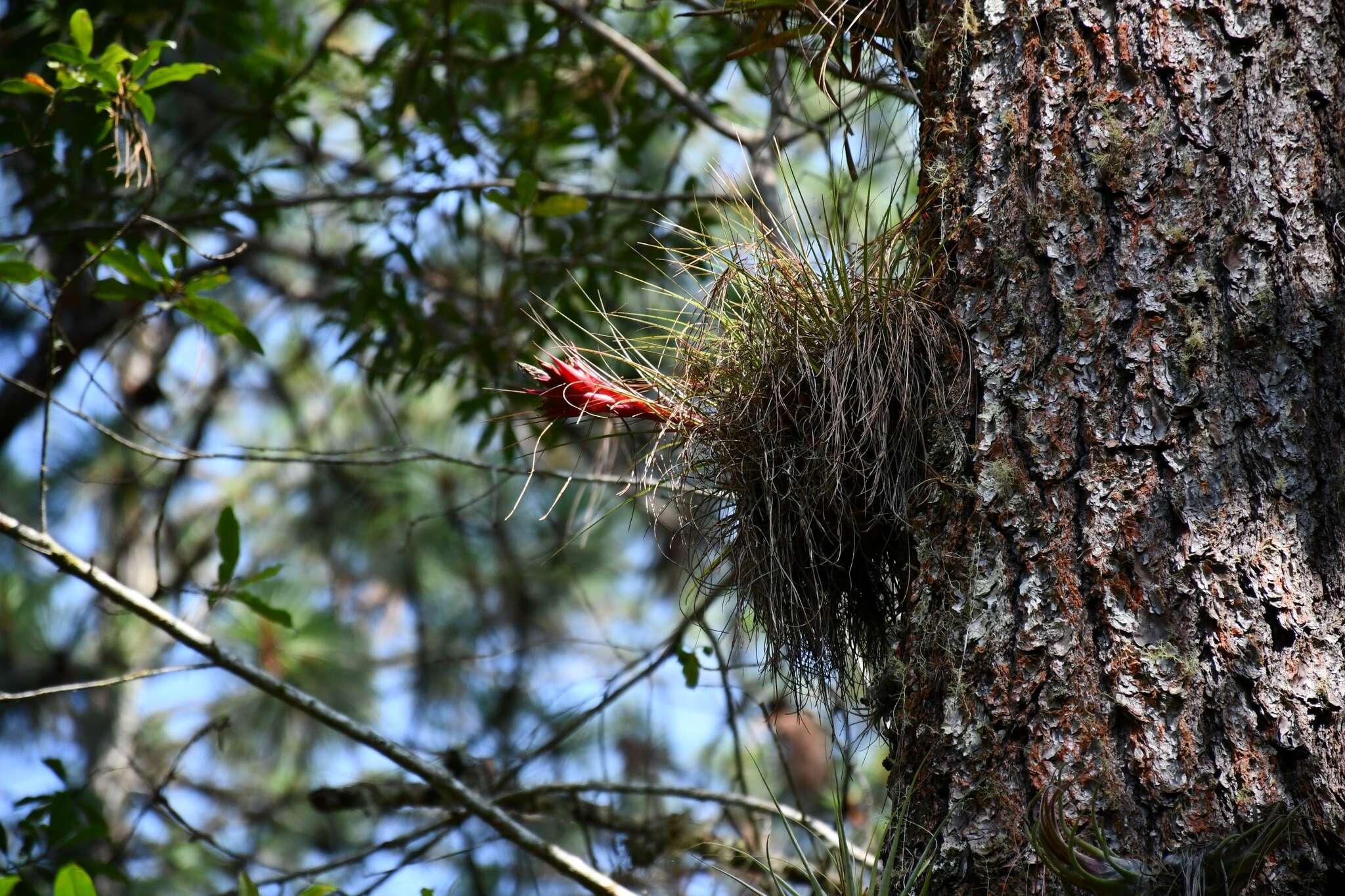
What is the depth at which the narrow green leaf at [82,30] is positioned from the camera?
6.33 feet

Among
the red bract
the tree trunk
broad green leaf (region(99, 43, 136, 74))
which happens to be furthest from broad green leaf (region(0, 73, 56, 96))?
the tree trunk

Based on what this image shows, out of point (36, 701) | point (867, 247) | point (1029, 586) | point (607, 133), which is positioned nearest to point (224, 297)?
point (36, 701)

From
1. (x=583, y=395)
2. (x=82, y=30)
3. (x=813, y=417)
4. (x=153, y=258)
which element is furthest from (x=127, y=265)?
(x=813, y=417)

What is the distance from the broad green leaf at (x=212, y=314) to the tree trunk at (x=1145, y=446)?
1.43 meters

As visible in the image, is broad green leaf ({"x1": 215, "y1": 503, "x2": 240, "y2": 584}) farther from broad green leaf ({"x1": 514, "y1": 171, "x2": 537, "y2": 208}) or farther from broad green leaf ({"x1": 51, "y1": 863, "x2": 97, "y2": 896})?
broad green leaf ({"x1": 514, "y1": 171, "x2": 537, "y2": 208})

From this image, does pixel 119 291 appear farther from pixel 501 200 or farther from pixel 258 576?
pixel 501 200

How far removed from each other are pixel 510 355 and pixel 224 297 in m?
3.12

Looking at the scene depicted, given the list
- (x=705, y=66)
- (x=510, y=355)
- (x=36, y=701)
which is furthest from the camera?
(x=36, y=701)

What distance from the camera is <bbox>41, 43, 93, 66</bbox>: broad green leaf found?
1.91 m

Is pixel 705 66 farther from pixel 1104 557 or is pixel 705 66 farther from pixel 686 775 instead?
pixel 686 775

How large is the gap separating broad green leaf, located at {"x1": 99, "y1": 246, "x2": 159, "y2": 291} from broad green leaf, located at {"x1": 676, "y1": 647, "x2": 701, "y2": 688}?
4.01 ft

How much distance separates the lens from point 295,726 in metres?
6.08

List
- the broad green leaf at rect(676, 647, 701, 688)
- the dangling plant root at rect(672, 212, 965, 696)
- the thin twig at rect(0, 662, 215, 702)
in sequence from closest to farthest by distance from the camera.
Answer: the dangling plant root at rect(672, 212, 965, 696), the thin twig at rect(0, 662, 215, 702), the broad green leaf at rect(676, 647, 701, 688)

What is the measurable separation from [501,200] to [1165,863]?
180 cm
